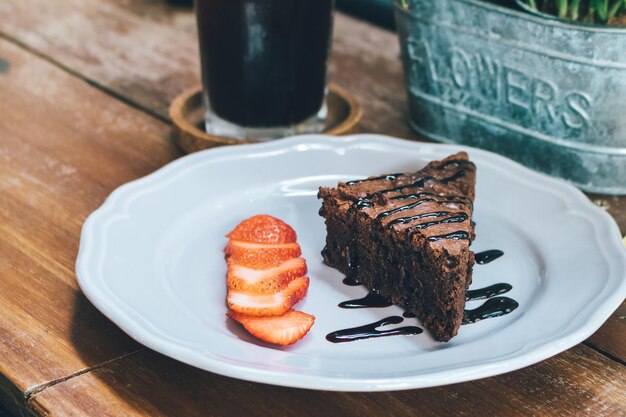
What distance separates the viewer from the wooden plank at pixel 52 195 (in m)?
0.87

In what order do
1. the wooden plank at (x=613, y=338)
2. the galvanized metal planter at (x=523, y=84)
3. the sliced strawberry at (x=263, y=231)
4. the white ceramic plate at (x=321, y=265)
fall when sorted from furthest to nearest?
1. the galvanized metal planter at (x=523, y=84)
2. the sliced strawberry at (x=263, y=231)
3. the wooden plank at (x=613, y=338)
4. the white ceramic plate at (x=321, y=265)

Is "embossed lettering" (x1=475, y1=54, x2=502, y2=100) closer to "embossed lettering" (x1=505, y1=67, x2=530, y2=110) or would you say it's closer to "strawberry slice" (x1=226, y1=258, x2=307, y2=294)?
"embossed lettering" (x1=505, y1=67, x2=530, y2=110)

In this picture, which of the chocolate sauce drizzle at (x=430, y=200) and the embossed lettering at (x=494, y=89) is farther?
the embossed lettering at (x=494, y=89)

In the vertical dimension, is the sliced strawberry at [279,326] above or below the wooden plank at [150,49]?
above

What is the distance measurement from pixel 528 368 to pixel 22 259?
2.15ft

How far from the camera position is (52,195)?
119 cm

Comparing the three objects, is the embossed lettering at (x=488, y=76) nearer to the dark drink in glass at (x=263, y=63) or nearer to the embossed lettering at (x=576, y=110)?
the embossed lettering at (x=576, y=110)

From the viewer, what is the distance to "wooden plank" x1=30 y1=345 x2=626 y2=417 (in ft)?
2.60

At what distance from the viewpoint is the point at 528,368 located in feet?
2.84

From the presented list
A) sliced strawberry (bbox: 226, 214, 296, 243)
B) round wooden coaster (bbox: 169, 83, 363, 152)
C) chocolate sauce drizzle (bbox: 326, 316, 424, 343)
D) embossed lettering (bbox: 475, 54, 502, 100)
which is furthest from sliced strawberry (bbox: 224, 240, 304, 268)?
embossed lettering (bbox: 475, 54, 502, 100)

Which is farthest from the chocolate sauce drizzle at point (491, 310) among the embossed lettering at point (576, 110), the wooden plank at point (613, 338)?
the embossed lettering at point (576, 110)

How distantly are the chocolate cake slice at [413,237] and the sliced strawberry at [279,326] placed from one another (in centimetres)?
14

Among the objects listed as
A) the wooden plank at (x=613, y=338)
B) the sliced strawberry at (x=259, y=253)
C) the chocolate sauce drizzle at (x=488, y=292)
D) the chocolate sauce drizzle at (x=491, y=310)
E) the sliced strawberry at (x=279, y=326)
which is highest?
the sliced strawberry at (x=279, y=326)

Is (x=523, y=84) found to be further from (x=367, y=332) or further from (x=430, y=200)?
(x=367, y=332)
